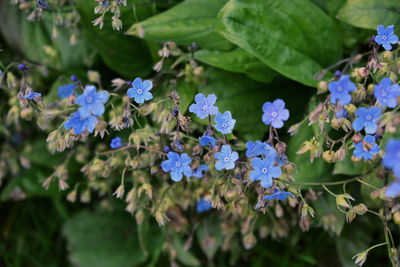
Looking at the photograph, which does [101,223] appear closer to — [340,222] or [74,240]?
[74,240]

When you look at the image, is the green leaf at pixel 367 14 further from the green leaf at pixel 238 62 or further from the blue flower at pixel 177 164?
the blue flower at pixel 177 164

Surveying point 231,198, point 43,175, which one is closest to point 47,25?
point 43,175

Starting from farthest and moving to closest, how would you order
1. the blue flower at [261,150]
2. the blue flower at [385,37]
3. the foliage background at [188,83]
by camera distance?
1. the foliage background at [188,83]
2. the blue flower at [385,37]
3. the blue flower at [261,150]

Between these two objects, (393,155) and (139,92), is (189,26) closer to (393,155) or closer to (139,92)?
(139,92)

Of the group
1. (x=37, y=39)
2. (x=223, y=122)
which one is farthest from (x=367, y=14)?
(x=37, y=39)

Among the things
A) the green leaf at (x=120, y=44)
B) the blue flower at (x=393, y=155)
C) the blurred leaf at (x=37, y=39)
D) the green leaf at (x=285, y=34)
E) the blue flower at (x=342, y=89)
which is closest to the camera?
the blue flower at (x=393, y=155)

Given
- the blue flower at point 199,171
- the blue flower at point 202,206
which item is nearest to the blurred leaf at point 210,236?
the blue flower at point 202,206

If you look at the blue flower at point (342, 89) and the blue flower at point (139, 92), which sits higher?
the blue flower at point (342, 89)
